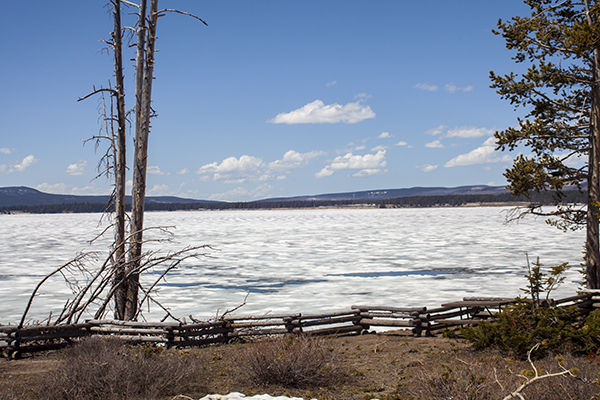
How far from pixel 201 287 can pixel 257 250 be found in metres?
14.4

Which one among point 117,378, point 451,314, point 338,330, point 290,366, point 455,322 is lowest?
point 338,330

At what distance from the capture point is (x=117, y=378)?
21.8 feet

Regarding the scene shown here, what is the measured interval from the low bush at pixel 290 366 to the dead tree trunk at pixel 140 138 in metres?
4.79

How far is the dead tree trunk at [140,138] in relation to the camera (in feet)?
37.8

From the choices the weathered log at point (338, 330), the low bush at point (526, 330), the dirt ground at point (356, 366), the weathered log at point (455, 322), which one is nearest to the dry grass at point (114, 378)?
the dirt ground at point (356, 366)

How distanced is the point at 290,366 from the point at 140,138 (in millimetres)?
6996

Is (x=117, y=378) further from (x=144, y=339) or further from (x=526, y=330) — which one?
(x=526, y=330)

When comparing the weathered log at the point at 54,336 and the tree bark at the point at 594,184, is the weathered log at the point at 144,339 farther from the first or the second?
the tree bark at the point at 594,184

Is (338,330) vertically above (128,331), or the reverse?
(128,331)

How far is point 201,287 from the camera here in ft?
66.6

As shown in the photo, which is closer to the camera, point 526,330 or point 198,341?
point 526,330

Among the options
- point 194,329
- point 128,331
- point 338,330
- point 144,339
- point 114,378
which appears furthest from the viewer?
point 338,330

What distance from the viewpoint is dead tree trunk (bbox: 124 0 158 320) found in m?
11.5

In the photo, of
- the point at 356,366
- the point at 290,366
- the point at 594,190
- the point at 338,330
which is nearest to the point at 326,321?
the point at 338,330
